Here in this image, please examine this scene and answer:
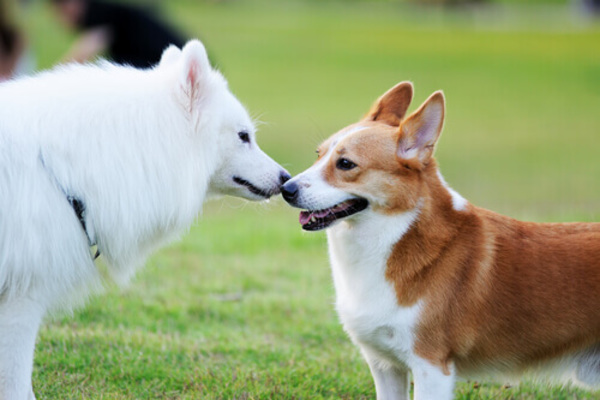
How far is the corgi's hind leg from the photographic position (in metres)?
4.09

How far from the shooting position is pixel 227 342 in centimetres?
556

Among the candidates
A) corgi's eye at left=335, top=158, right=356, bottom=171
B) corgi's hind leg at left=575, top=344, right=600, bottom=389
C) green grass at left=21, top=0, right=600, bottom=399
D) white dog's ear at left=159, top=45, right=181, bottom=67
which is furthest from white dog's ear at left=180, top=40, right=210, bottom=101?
corgi's hind leg at left=575, top=344, right=600, bottom=389

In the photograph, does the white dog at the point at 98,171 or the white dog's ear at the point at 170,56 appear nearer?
the white dog at the point at 98,171

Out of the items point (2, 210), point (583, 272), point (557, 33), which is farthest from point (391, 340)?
point (557, 33)

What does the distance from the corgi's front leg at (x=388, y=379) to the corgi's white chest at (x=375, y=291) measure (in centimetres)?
10

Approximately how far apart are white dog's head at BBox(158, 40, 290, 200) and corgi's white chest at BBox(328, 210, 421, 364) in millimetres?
710

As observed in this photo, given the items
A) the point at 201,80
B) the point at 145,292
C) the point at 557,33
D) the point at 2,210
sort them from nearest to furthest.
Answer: the point at 2,210
the point at 201,80
the point at 145,292
the point at 557,33

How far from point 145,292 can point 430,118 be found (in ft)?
11.3

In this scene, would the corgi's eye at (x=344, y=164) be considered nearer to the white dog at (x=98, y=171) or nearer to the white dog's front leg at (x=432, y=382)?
the white dog at (x=98, y=171)

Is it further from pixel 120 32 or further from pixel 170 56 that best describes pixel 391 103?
pixel 120 32

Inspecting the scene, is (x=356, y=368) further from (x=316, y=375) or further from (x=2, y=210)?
(x=2, y=210)

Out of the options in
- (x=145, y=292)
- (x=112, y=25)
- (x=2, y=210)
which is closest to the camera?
(x=2, y=210)

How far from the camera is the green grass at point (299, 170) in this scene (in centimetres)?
498

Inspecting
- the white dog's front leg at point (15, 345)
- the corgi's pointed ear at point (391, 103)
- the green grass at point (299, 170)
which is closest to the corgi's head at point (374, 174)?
the corgi's pointed ear at point (391, 103)
